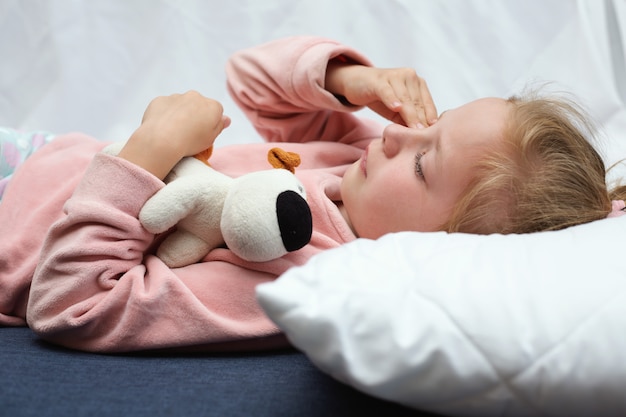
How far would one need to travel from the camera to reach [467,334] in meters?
0.58

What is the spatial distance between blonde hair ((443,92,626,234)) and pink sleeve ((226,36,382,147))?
0.41m

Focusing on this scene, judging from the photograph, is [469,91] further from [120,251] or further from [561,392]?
[561,392]

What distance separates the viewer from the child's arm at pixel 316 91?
1148 millimetres

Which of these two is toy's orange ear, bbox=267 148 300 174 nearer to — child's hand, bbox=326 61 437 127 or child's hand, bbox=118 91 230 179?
child's hand, bbox=118 91 230 179

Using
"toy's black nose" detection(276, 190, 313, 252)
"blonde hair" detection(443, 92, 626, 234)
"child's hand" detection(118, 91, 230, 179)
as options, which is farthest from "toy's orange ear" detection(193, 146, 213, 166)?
"blonde hair" detection(443, 92, 626, 234)

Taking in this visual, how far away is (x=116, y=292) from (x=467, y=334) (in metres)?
0.45

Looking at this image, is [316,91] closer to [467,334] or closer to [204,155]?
[204,155]

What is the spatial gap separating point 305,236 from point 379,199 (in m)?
0.20

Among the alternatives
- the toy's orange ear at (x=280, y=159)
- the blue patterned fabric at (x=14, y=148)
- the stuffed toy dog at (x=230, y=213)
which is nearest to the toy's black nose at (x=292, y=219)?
the stuffed toy dog at (x=230, y=213)

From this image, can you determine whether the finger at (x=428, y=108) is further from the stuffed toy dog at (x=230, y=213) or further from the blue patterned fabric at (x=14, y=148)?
the blue patterned fabric at (x=14, y=148)

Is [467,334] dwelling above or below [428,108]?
below

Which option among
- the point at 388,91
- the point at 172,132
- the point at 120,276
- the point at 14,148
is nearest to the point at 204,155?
the point at 172,132

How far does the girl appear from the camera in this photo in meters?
0.83

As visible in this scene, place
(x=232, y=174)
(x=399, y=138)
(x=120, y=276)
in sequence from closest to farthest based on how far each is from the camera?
(x=120, y=276), (x=399, y=138), (x=232, y=174)
